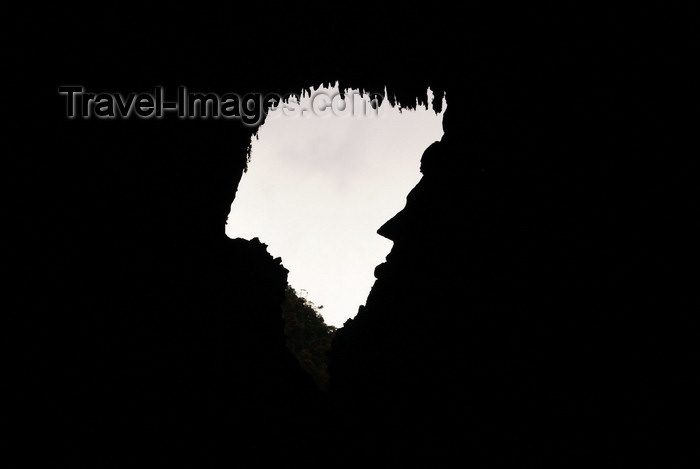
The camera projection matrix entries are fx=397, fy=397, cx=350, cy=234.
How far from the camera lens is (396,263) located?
803 centimetres

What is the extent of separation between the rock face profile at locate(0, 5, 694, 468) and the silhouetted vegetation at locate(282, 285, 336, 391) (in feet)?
68.1

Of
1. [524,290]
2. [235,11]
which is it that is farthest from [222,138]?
[524,290]

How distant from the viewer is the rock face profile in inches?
155

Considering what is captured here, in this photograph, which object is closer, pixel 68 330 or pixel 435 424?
pixel 68 330

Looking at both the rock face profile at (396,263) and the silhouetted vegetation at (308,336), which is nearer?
the rock face profile at (396,263)

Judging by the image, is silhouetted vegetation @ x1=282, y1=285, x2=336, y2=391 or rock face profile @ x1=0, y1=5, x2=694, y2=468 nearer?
rock face profile @ x1=0, y1=5, x2=694, y2=468

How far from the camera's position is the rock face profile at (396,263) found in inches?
155

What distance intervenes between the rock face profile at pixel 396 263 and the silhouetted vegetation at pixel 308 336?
68.1ft

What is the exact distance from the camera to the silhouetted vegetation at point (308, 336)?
28.2 metres

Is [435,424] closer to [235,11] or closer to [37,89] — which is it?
[37,89]

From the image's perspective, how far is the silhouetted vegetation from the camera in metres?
28.2

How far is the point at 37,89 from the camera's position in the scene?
14.5 ft

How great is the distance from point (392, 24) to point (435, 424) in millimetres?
6904

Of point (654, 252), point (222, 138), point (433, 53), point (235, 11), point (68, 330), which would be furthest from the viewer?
point (433, 53)
